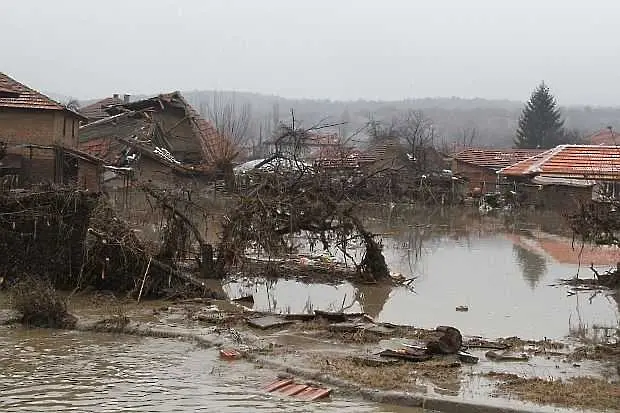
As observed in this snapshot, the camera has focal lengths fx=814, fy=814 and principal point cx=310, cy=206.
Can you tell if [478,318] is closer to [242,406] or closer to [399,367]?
[399,367]

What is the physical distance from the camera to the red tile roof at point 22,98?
31234 mm

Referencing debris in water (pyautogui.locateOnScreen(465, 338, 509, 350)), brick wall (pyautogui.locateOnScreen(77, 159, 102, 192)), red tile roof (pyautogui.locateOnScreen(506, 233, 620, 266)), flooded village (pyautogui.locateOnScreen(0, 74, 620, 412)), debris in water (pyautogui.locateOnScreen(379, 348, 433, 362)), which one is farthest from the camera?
brick wall (pyautogui.locateOnScreen(77, 159, 102, 192))

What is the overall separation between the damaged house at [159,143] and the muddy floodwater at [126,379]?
88.0ft

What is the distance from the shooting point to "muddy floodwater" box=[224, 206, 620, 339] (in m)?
13.4

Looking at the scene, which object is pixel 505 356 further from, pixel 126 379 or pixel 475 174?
pixel 475 174

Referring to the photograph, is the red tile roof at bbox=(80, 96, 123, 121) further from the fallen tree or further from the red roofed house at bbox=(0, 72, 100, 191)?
the fallen tree

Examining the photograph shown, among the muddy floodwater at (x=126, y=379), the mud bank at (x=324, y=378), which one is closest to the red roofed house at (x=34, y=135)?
the mud bank at (x=324, y=378)

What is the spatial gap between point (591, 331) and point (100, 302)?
802 centimetres

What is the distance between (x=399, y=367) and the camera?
9586 millimetres

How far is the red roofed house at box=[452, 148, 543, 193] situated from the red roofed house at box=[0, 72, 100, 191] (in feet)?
105

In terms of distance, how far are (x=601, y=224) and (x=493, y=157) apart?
44.0 m

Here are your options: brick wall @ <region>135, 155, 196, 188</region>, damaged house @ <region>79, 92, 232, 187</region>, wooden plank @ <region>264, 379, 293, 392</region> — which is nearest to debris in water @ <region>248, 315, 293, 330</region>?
wooden plank @ <region>264, 379, 293, 392</region>

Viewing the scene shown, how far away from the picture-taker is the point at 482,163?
58656 millimetres

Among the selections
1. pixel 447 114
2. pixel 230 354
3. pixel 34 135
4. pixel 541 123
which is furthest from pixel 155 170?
pixel 447 114
